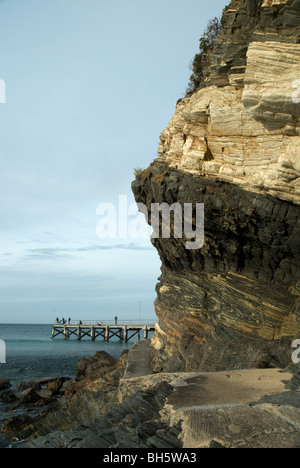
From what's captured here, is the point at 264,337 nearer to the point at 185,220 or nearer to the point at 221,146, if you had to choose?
the point at 185,220

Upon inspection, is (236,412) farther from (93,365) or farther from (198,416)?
(93,365)

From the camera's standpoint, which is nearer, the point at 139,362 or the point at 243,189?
the point at 243,189

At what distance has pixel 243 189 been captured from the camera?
13766 millimetres

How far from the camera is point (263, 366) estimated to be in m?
12.9

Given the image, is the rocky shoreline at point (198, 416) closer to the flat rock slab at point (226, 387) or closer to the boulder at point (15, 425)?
the flat rock slab at point (226, 387)

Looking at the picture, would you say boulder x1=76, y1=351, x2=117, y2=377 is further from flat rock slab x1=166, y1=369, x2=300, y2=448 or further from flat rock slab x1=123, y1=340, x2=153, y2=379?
flat rock slab x1=166, y1=369, x2=300, y2=448

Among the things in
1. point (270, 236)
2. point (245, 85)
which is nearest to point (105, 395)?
point (270, 236)

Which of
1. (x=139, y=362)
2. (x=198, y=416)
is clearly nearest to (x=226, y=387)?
(x=198, y=416)

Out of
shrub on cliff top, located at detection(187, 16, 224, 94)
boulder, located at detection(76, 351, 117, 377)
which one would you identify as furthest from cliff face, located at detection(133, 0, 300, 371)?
boulder, located at detection(76, 351, 117, 377)

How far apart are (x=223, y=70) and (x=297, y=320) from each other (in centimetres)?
959

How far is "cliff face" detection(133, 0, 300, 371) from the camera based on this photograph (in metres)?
12.3

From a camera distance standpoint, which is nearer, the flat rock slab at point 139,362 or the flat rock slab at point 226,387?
the flat rock slab at point 226,387

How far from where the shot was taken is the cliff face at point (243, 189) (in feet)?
40.4

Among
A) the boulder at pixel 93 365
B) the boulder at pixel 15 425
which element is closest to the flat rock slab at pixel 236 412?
the boulder at pixel 15 425
